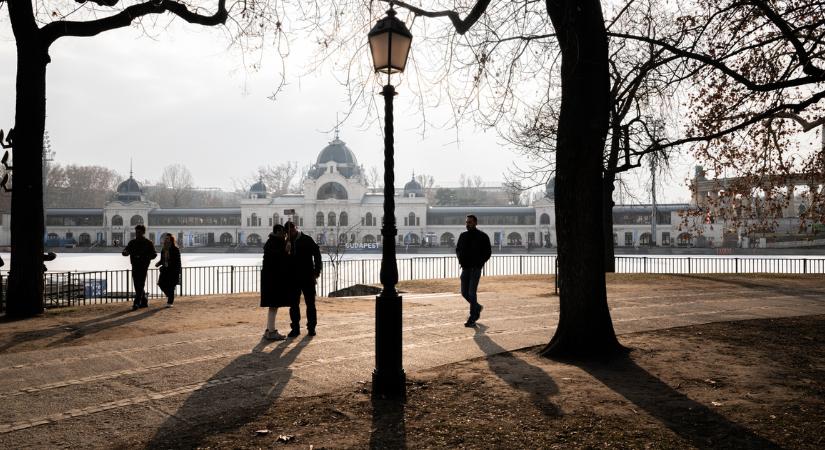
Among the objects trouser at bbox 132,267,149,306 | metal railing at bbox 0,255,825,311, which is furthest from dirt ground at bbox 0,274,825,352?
metal railing at bbox 0,255,825,311

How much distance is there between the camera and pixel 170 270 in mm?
12812

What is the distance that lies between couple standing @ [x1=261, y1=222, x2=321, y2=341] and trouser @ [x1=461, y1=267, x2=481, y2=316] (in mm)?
2489

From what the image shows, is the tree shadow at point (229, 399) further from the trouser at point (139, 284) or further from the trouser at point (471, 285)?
the trouser at point (139, 284)

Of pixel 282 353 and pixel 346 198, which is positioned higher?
pixel 346 198

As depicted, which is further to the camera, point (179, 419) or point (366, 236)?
point (366, 236)

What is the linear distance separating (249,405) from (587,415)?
2881 millimetres

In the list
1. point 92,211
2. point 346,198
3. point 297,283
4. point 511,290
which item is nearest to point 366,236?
point 346,198

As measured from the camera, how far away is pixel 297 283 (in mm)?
8461

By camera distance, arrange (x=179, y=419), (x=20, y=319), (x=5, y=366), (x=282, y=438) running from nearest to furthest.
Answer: (x=282, y=438)
(x=179, y=419)
(x=5, y=366)
(x=20, y=319)

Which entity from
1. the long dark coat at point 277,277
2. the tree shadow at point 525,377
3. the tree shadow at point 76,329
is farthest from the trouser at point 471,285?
the tree shadow at point 76,329

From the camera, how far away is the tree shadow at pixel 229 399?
4.46 meters

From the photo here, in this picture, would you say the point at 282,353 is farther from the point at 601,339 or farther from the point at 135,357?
the point at 601,339

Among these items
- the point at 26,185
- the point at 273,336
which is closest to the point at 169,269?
the point at 26,185

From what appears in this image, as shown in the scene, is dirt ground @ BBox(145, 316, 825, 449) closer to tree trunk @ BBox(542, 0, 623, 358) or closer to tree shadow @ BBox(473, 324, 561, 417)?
tree shadow @ BBox(473, 324, 561, 417)
